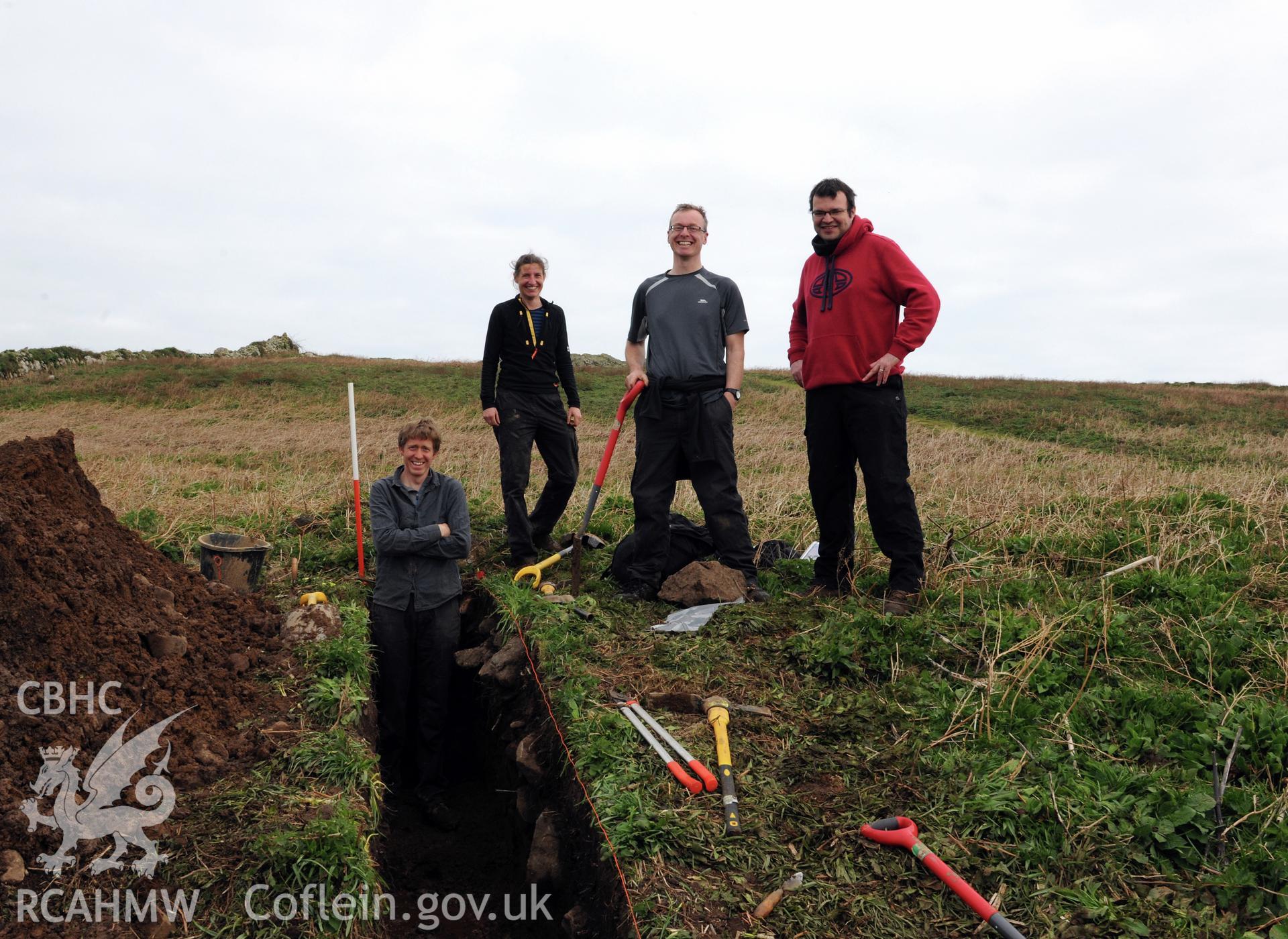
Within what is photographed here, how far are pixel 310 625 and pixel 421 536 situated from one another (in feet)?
2.63

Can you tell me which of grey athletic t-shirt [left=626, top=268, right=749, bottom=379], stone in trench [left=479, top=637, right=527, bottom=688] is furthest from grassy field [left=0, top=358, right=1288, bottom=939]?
grey athletic t-shirt [left=626, top=268, right=749, bottom=379]

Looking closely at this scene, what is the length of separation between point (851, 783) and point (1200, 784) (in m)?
1.25

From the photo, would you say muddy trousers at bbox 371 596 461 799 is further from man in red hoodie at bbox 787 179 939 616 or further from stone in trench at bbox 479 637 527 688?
man in red hoodie at bbox 787 179 939 616

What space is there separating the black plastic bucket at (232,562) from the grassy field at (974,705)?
0.88 m

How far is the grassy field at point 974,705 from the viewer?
2781 mm

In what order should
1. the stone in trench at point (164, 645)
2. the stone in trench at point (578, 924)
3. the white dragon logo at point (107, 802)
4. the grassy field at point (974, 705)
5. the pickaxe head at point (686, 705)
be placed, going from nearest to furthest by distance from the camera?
the grassy field at point (974, 705) < the white dragon logo at point (107, 802) < the stone in trench at point (578, 924) < the pickaxe head at point (686, 705) < the stone in trench at point (164, 645)

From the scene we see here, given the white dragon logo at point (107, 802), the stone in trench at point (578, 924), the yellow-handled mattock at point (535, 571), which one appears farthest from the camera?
the yellow-handled mattock at point (535, 571)

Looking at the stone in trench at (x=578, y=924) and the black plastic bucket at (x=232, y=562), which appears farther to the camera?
the black plastic bucket at (x=232, y=562)

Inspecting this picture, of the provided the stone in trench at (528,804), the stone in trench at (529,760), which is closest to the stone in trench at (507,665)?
the stone in trench at (529,760)

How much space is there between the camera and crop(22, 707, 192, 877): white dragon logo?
116 inches

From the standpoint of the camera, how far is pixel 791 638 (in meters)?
4.54

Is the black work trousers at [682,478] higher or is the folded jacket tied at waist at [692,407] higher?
the folded jacket tied at waist at [692,407]

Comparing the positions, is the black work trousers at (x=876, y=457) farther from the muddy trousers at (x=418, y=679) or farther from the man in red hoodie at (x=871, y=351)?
the muddy trousers at (x=418, y=679)

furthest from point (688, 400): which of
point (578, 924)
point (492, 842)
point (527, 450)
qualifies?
point (578, 924)
